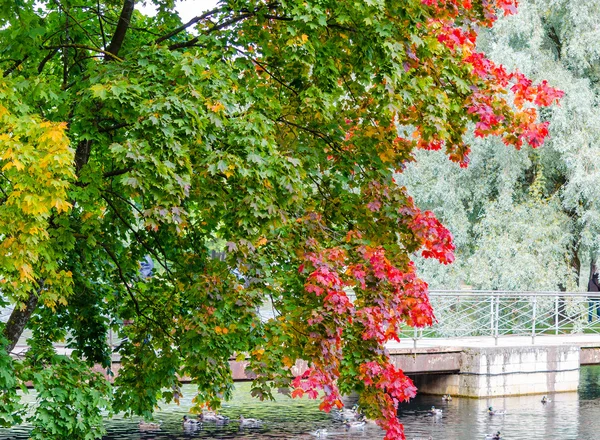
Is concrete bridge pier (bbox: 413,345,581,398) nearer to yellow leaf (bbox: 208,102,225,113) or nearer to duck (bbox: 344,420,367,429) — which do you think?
duck (bbox: 344,420,367,429)

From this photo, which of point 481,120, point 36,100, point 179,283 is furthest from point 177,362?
point 481,120

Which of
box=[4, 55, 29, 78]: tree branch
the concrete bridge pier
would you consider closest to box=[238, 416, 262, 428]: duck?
the concrete bridge pier

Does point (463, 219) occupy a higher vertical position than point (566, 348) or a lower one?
higher

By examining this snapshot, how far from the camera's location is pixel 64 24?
8023 mm

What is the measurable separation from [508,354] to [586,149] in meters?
5.22

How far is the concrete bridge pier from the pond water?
32cm

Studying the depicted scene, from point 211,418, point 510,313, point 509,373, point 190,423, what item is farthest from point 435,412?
point 510,313

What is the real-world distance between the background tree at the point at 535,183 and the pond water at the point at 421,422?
3324 mm

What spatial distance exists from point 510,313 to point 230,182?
672 inches

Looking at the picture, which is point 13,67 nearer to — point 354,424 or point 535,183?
point 354,424

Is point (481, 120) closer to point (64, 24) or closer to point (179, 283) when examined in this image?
point (179, 283)

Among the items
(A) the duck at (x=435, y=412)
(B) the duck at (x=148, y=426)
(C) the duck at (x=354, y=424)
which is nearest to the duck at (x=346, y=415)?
(C) the duck at (x=354, y=424)

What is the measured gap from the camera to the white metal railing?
71.3 ft

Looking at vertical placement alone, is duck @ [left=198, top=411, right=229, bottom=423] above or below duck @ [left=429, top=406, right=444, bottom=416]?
below
